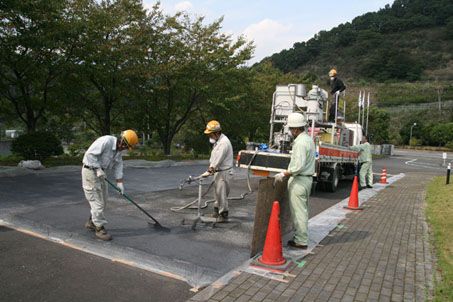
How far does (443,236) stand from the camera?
21.2ft

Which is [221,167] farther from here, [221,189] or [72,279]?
[72,279]

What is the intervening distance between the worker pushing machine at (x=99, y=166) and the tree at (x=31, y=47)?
7.93m

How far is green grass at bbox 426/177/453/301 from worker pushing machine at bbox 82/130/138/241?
4.25 meters

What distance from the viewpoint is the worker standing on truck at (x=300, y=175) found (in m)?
5.34

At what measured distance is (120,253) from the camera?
16.4ft

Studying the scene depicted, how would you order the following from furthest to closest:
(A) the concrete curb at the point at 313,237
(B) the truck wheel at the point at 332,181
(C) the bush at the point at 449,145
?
(C) the bush at the point at 449,145 < (B) the truck wheel at the point at 332,181 < (A) the concrete curb at the point at 313,237

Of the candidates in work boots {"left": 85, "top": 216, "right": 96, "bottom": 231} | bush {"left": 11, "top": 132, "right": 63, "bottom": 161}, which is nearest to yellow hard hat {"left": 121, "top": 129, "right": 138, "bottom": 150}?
work boots {"left": 85, "top": 216, "right": 96, "bottom": 231}

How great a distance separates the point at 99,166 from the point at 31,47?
9.02 m

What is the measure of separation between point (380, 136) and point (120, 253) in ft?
180

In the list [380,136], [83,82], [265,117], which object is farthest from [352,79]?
[83,82]

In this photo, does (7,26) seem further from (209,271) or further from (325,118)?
(209,271)

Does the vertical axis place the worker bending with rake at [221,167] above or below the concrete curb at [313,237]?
above

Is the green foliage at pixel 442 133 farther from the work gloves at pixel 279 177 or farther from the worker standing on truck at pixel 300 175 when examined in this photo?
the work gloves at pixel 279 177

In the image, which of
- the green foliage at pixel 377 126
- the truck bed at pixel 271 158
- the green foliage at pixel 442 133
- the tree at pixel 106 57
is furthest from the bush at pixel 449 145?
the truck bed at pixel 271 158
